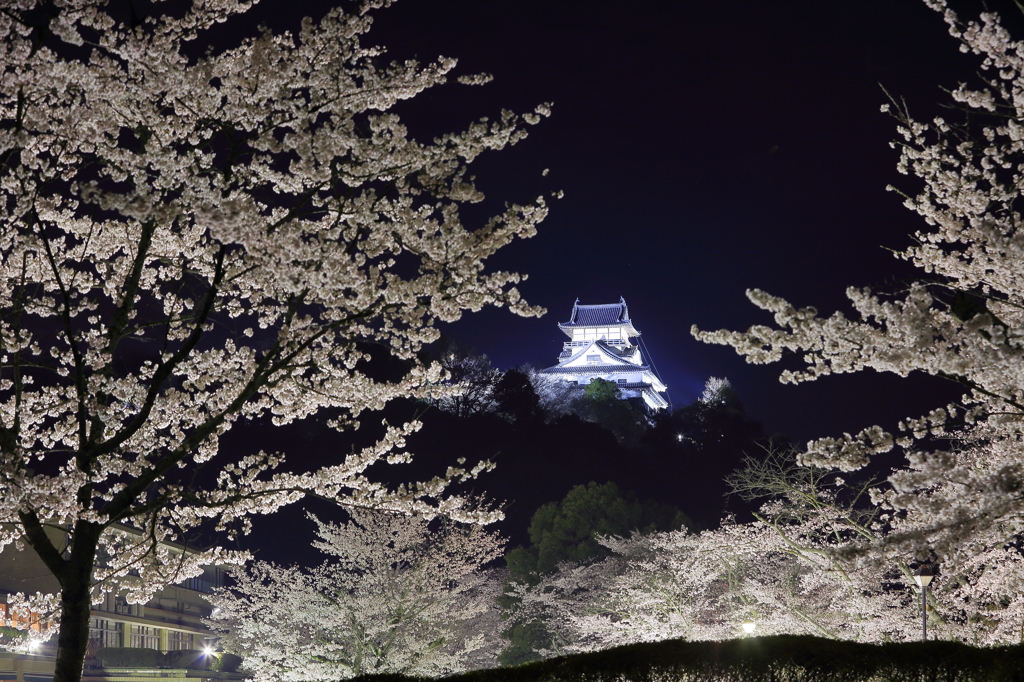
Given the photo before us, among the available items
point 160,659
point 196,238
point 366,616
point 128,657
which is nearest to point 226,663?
point 160,659

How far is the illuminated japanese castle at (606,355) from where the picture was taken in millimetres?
72312

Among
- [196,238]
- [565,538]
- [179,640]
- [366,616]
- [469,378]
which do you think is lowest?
[179,640]

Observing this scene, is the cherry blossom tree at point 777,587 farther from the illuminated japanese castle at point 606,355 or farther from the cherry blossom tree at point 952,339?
the illuminated japanese castle at point 606,355

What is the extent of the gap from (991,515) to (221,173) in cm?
568

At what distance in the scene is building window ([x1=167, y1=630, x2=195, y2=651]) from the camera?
3129 centimetres

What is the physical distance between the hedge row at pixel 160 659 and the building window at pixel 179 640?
671 millimetres

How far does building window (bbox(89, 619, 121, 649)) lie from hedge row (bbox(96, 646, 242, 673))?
0.27 metres

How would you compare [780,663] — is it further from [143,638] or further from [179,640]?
[179,640]

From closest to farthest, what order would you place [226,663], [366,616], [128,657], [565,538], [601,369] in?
[366,616]
[565,538]
[128,657]
[226,663]
[601,369]

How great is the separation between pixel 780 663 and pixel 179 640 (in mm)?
33165

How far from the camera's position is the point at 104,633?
2634 centimetres

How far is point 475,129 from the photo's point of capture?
638cm

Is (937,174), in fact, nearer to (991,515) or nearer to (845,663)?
(991,515)

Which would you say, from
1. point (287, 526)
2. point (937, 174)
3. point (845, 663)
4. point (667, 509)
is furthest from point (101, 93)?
point (287, 526)
